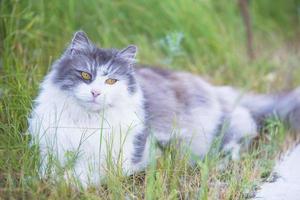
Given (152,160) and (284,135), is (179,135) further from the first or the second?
(284,135)

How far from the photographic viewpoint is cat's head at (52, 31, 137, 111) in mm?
3281

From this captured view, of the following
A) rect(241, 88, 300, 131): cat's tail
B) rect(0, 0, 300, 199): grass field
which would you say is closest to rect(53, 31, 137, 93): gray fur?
rect(0, 0, 300, 199): grass field

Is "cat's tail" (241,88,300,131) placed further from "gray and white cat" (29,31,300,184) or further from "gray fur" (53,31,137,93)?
"gray fur" (53,31,137,93)

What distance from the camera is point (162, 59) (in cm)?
559

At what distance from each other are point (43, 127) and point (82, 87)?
35 cm

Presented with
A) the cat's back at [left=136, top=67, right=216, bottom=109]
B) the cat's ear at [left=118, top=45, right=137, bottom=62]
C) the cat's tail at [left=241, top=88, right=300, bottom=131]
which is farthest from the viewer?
the cat's tail at [left=241, top=88, right=300, bottom=131]

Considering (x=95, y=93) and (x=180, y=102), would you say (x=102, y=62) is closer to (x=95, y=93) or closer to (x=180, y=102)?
(x=95, y=93)

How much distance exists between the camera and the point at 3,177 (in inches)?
128

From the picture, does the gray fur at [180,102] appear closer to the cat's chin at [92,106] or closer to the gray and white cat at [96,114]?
the gray and white cat at [96,114]

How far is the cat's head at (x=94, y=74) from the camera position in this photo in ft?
10.8

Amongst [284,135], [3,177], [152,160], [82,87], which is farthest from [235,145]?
[3,177]

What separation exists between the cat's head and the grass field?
15.6 inches

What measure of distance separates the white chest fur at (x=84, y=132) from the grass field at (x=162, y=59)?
4.2 inches

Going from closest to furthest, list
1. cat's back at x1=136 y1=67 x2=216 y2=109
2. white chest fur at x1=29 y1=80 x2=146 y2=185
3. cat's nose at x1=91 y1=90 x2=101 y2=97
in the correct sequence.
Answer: cat's nose at x1=91 y1=90 x2=101 y2=97 → white chest fur at x1=29 y1=80 x2=146 y2=185 → cat's back at x1=136 y1=67 x2=216 y2=109
